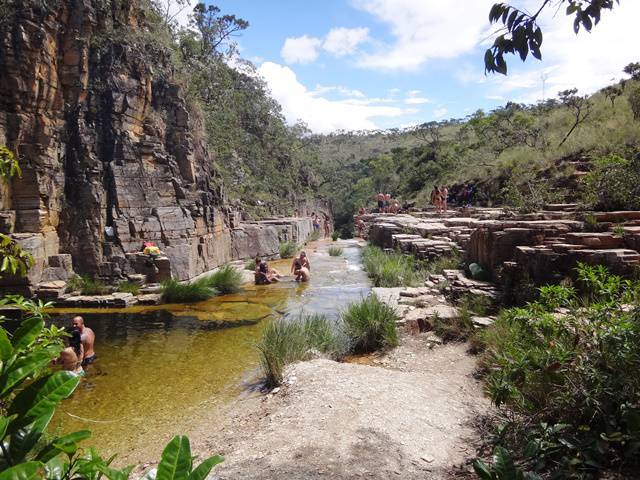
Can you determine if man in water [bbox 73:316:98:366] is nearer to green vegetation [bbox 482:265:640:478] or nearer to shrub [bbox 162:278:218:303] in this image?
shrub [bbox 162:278:218:303]

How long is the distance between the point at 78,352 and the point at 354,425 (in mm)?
4941

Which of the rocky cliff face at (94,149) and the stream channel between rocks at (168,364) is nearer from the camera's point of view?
the stream channel between rocks at (168,364)

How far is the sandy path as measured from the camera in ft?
11.1

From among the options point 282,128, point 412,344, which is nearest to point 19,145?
point 412,344

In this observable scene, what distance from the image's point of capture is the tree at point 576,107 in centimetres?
1803

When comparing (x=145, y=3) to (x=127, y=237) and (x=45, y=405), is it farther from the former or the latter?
(x=45, y=405)

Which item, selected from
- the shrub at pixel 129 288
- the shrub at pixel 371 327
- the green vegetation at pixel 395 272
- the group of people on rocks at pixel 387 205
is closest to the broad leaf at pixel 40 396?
the shrub at pixel 371 327

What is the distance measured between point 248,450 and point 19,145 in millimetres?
12146

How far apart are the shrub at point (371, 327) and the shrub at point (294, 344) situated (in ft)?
0.77

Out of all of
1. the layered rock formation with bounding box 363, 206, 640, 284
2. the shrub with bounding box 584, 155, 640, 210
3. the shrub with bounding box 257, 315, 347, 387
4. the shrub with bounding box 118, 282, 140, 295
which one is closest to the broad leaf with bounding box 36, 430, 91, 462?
the shrub with bounding box 257, 315, 347, 387

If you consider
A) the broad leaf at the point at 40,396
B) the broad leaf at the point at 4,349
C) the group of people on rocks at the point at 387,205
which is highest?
the group of people on rocks at the point at 387,205

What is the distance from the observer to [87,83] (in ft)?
45.9

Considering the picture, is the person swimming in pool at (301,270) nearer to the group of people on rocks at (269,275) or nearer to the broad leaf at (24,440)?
the group of people on rocks at (269,275)

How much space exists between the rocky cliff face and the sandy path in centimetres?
899
